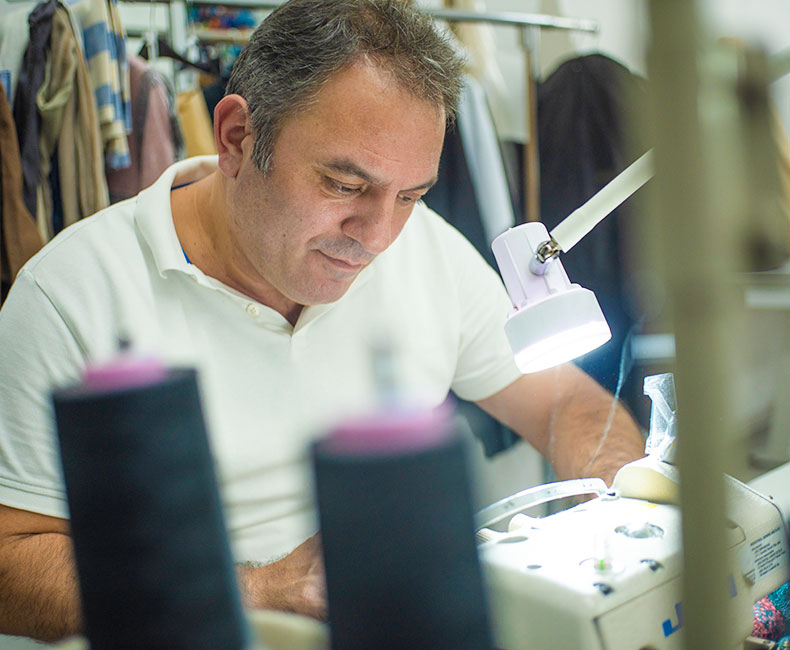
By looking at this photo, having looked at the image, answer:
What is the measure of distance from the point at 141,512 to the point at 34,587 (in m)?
0.43

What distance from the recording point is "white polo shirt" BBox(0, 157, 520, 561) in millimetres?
804

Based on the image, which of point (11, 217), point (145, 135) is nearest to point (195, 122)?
point (145, 135)

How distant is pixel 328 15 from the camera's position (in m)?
0.86

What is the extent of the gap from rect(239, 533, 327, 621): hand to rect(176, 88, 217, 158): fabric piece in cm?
146

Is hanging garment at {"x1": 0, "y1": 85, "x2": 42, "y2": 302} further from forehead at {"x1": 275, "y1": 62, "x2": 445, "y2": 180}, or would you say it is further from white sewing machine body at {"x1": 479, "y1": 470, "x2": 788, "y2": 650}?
white sewing machine body at {"x1": 479, "y1": 470, "x2": 788, "y2": 650}

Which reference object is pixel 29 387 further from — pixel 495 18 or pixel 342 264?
pixel 495 18

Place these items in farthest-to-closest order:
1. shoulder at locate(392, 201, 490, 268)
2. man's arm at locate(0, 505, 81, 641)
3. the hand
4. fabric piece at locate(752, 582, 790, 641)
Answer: shoulder at locate(392, 201, 490, 268)
fabric piece at locate(752, 582, 790, 641)
man's arm at locate(0, 505, 81, 641)
the hand

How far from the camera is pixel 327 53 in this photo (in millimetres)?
840

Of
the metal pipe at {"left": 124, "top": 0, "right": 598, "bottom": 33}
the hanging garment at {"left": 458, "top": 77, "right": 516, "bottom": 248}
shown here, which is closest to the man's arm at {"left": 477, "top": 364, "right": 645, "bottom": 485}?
the hanging garment at {"left": 458, "top": 77, "right": 516, "bottom": 248}

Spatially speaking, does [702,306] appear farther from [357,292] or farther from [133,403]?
[357,292]

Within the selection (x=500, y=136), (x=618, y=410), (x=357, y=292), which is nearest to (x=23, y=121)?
(x=357, y=292)

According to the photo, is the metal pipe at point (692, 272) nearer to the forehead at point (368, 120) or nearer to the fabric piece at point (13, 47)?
the forehead at point (368, 120)

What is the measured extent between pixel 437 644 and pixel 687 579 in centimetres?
10

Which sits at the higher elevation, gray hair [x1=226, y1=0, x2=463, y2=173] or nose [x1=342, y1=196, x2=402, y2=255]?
gray hair [x1=226, y1=0, x2=463, y2=173]
